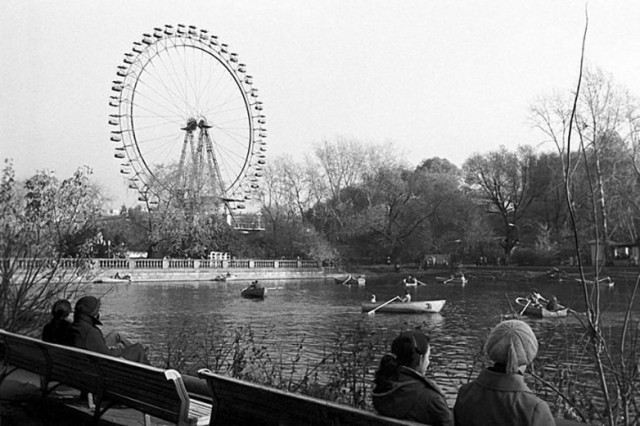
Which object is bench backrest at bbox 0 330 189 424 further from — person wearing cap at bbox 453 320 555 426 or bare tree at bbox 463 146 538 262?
bare tree at bbox 463 146 538 262

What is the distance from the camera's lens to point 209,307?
31641 mm

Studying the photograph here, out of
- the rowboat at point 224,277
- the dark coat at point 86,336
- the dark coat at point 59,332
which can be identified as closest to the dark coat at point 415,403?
the dark coat at point 86,336

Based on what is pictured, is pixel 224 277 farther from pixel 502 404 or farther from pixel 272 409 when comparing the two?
pixel 502 404

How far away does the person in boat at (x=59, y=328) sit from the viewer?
670cm

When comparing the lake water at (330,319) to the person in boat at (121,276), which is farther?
the person in boat at (121,276)

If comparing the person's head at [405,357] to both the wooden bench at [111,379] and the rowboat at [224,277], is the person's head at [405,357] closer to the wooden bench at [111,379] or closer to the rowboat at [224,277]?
the wooden bench at [111,379]

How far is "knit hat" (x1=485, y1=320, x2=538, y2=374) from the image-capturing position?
3064 millimetres

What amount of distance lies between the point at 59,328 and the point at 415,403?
14.7 feet

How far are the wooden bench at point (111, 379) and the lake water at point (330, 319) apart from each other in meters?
5.99

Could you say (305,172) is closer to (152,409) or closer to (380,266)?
(380,266)

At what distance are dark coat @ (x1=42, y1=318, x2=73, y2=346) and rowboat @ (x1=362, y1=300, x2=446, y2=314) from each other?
2249 centimetres

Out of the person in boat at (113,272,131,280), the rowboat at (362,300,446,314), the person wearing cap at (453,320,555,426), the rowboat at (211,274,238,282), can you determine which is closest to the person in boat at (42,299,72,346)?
the person wearing cap at (453,320,555,426)

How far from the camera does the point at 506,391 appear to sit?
9.90 feet

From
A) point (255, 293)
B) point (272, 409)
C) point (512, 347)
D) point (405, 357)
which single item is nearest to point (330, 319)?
point (255, 293)
